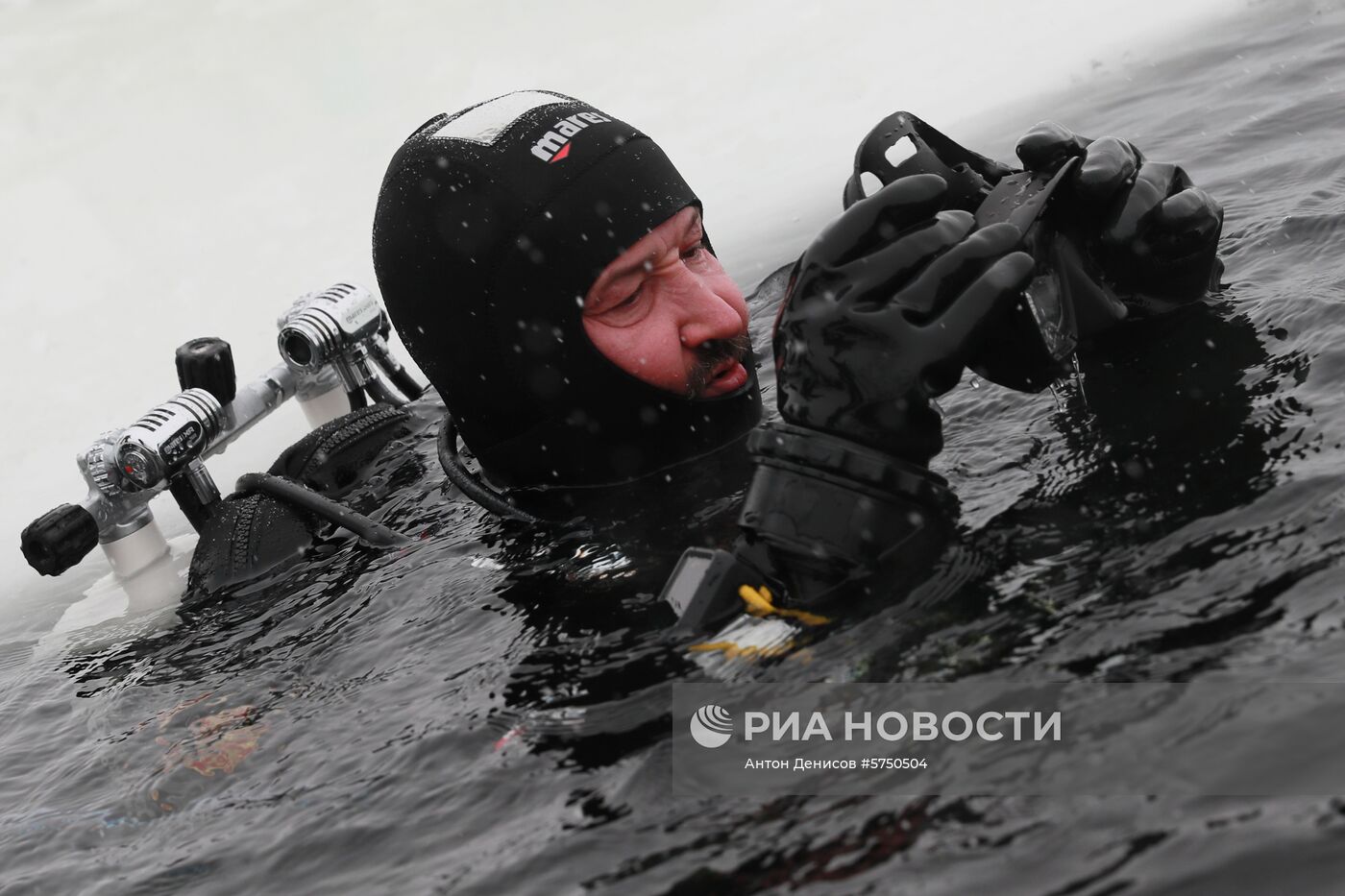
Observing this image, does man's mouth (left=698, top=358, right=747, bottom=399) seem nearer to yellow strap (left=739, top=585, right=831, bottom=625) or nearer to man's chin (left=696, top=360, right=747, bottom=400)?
man's chin (left=696, top=360, right=747, bottom=400)

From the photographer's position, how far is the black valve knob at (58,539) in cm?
357

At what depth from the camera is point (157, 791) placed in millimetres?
2369

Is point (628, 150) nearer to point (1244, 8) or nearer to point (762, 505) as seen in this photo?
point (762, 505)

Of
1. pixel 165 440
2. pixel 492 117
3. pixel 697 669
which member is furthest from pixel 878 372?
pixel 165 440

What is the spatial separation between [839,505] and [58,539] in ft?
8.86

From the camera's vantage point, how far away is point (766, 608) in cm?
205

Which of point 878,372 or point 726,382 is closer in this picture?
point 878,372

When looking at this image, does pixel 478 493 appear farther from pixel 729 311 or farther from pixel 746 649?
pixel 746 649

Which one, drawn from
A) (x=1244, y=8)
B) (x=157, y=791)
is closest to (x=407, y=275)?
(x=157, y=791)

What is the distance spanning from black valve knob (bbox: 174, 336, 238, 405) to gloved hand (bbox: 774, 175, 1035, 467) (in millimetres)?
2481

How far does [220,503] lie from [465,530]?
0.96 m

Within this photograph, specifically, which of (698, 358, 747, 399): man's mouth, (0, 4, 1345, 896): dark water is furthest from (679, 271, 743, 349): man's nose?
(0, 4, 1345, 896): dark water

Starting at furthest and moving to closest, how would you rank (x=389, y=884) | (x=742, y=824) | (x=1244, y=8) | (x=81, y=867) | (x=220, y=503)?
(x=1244, y=8) → (x=220, y=503) → (x=81, y=867) → (x=389, y=884) → (x=742, y=824)

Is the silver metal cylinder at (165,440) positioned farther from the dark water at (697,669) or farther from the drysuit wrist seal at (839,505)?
the drysuit wrist seal at (839,505)
